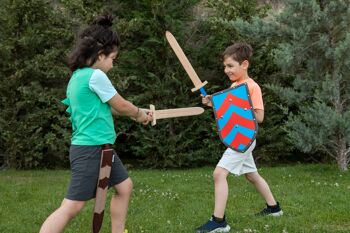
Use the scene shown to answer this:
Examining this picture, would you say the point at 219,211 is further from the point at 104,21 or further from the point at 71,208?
the point at 104,21

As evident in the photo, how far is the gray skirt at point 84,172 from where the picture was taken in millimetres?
3861

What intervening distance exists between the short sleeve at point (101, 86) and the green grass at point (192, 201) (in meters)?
1.52

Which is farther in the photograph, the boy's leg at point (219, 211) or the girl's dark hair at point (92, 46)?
the boy's leg at point (219, 211)

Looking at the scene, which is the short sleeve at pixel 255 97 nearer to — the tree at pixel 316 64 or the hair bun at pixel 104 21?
the hair bun at pixel 104 21

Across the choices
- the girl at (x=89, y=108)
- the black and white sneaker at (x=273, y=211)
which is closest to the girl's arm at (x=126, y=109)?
the girl at (x=89, y=108)

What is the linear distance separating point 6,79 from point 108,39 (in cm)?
552

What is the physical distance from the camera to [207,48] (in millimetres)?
9391

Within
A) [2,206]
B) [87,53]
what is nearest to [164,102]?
[2,206]

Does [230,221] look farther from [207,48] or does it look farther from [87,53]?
[207,48]

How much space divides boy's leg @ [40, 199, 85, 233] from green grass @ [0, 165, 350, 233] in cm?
118

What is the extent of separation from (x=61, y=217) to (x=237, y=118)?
1.90 metres

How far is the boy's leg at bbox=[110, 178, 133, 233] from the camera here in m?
4.20

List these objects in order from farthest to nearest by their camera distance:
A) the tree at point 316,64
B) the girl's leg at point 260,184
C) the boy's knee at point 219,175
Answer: the tree at point 316,64 → the girl's leg at point 260,184 → the boy's knee at point 219,175

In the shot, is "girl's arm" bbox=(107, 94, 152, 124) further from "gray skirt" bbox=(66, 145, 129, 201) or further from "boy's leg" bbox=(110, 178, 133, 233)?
"boy's leg" bbox=(110, 178, 133, 233)
